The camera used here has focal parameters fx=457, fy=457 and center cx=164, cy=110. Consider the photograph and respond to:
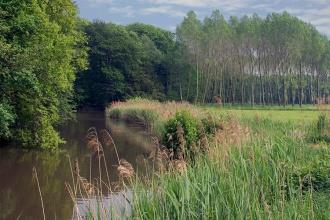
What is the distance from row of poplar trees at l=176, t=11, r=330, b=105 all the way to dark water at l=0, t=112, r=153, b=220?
40.5 m

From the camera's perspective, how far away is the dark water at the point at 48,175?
10769 mm

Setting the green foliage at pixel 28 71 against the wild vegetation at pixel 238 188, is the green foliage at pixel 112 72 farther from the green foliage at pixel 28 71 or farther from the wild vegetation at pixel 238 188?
the wild vegetation at pixel 238 188

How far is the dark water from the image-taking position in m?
10.8

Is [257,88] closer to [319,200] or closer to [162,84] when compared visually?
[162,84]

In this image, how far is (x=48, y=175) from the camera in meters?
15.4

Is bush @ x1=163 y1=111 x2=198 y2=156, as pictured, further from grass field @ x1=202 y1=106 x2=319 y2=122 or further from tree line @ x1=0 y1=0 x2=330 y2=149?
tree line @ x1=0 y1=0 x2=330 y2=149

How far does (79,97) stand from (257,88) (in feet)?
88.0

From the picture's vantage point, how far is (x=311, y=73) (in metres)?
71.7

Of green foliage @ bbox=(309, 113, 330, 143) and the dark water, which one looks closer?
the dark water

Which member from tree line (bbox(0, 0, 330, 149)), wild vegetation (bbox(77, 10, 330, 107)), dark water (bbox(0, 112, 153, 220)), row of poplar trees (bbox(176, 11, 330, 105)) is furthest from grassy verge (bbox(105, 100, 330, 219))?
row of poplar trees (bbox(176, 11, 330, 105))

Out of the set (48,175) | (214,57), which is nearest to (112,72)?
(214,57)

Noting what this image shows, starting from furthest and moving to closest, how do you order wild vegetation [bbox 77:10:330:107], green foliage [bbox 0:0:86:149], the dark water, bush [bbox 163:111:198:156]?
wild vegetation [bbox 77:10:330:107] < green foliage [bbox 0:0:86:149] < bush [bbox 163:111:198:156] < the dark water

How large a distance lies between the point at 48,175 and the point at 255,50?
186 feet

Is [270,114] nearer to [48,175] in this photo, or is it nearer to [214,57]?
[48,175]
